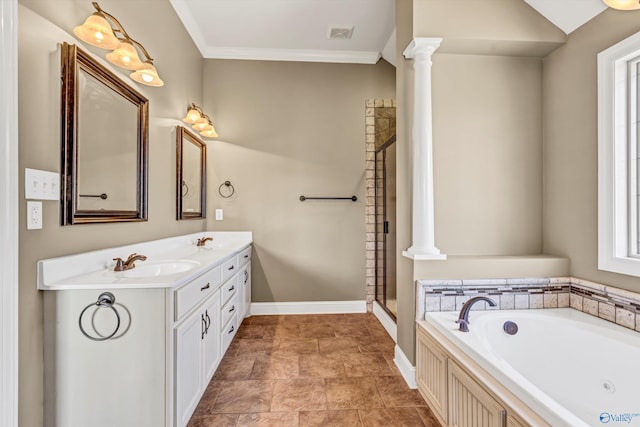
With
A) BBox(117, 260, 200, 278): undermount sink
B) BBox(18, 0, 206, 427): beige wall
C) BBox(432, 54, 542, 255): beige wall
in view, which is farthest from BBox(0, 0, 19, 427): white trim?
BBox(432, 54, 542, 255): beige wall

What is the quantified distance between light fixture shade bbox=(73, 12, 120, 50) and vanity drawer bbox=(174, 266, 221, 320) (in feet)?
3.89

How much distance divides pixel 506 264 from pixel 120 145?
2.52 meters

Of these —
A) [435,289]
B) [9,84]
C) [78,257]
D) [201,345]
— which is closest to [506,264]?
[435,289]

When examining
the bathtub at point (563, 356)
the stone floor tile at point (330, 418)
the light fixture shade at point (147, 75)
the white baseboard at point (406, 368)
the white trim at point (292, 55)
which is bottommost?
the stone floor tile at point (330, 418)

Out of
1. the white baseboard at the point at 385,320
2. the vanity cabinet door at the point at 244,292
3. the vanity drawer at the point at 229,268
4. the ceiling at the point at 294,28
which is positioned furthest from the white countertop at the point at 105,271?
the ceiling at the point at 294,28

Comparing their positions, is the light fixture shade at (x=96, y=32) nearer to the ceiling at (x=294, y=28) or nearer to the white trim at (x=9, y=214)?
the white trim at (x=9, y=214)

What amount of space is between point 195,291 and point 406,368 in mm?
1467

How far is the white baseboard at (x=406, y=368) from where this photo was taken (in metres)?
1.99

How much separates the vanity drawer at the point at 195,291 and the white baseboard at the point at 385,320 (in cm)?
163

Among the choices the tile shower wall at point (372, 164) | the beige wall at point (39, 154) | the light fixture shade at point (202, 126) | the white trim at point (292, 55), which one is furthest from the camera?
the tile shower wall at point (372, 164)

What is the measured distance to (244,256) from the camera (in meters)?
3.01

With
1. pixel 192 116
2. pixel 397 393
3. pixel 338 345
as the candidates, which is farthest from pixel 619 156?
pixel 192 116

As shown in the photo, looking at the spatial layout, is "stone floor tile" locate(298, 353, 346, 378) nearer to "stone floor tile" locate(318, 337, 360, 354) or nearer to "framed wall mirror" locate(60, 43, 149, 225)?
"stone floor tile" locate(318, 337, 360, 354)

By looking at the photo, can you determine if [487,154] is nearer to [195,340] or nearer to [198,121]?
Answer: [195,340]
